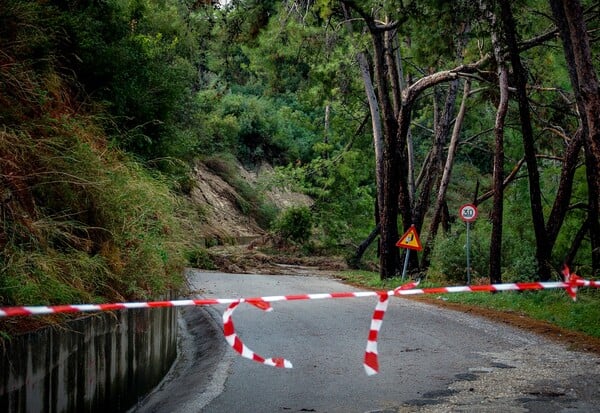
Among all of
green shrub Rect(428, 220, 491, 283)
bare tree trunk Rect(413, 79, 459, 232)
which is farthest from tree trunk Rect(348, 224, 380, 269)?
green shrub Rect(428, 220, 491, 283)

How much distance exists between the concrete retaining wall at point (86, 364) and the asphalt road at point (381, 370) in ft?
1.54

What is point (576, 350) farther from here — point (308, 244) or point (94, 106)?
point (308, 244)

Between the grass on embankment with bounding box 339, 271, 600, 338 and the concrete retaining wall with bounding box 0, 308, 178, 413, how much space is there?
7.87 m

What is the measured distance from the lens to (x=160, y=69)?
18828mm

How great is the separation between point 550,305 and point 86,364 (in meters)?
12.3

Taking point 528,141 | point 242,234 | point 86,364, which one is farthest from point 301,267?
point 86,364

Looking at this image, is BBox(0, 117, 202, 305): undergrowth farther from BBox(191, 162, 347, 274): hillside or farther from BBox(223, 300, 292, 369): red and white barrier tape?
BBox(191, 162, 347, 274): hillside

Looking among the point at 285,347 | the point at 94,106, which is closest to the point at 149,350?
the point at 285,347

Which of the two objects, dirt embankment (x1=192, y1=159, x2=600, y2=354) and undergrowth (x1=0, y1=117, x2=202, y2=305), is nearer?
undergrowth (x1=0, y1=117, x2=202, y2=305)

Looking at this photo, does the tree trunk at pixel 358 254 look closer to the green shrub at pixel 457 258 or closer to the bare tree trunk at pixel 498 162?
the green shrub at pixel 457 258

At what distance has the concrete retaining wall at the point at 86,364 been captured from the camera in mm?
6219

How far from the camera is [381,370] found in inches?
401

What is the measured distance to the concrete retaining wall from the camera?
622 cm

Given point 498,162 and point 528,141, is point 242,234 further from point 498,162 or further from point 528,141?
point 528,141
